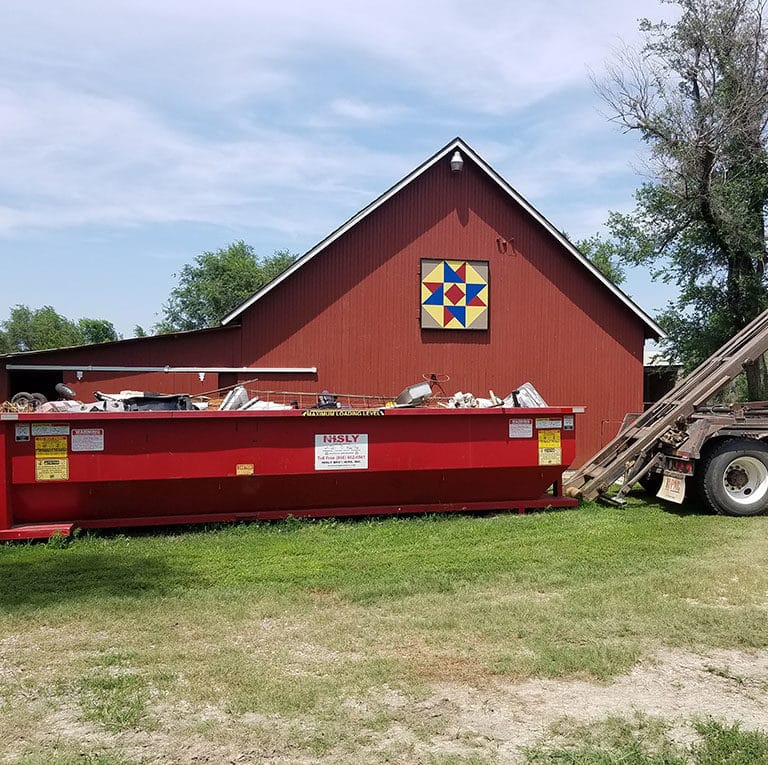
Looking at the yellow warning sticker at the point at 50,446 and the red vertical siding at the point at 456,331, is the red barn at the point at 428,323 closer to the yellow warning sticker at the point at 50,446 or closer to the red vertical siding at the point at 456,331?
the red vertical siding at the point at 456,331

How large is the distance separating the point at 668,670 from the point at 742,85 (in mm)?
24043

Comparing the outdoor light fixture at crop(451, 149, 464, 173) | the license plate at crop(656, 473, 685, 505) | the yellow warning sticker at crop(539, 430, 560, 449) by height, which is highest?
the outdoor light fixture at crop(451, 149, 464, 173)

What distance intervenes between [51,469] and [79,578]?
1903 mm

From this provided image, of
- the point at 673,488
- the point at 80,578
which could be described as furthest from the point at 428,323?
the point at 80,578

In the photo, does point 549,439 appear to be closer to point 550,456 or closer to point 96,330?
point 550,456

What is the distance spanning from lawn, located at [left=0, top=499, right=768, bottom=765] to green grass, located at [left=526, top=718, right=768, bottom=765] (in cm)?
2

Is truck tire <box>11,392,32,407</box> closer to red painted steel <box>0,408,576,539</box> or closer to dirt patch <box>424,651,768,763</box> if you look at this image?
red painted steel <box>0,408,576,539</box>

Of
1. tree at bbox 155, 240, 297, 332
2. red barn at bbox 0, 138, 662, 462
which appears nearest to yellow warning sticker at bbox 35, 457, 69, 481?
red barn at bbox 0, 138, 662, 462

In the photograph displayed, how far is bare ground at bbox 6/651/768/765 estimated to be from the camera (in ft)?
11.2

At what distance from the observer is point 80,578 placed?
642 cm

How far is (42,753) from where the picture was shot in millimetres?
3424

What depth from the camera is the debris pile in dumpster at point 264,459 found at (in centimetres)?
791

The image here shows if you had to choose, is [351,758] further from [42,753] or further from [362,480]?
[362,480]

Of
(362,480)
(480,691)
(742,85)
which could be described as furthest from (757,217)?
(480,691)
